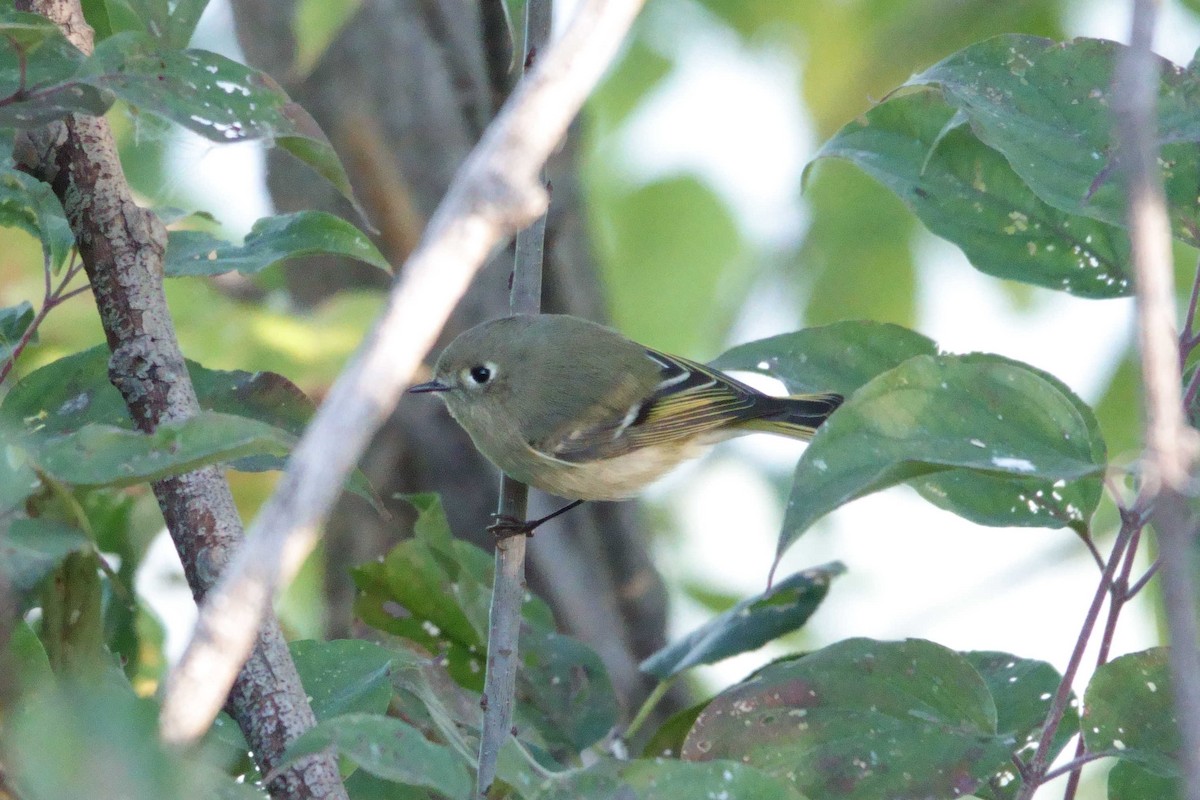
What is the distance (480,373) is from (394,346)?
1963mm

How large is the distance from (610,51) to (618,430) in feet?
6.51

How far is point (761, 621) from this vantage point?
5.95ft

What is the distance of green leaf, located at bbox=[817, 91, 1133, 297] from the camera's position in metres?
1.52

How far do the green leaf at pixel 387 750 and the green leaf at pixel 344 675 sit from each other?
313 mm

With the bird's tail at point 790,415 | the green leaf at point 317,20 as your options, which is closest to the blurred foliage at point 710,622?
the green leaf at point 317,20

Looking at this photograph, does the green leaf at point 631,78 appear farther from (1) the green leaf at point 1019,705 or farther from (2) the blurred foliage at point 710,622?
(1) the green leaf at point 1019,705

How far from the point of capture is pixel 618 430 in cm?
276

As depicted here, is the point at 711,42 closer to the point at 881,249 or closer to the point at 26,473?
the point at 881,249

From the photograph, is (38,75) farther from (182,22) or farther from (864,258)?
(864,258)

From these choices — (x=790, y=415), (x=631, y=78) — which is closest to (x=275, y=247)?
(x=790, y=415)

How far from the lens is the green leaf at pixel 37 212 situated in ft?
4.32

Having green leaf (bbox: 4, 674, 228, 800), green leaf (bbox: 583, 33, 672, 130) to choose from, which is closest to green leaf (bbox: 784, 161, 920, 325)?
green leaf (bbox: 583, 33, 672, 130)

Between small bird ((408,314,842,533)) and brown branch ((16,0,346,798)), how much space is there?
128 centimetres

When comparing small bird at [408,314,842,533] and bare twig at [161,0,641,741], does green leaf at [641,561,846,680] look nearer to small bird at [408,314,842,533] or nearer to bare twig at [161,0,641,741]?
small bird at [408,314,842,533]
